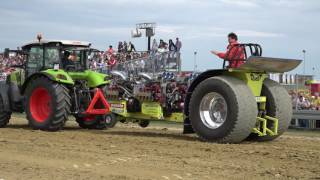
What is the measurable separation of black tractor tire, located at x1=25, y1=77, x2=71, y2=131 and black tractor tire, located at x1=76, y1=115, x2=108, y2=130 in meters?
1.40

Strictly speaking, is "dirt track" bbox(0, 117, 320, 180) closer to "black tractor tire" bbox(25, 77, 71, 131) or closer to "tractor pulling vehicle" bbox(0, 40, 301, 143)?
"tractor pulling vehicle" bbox(0, 40, 301, 143)

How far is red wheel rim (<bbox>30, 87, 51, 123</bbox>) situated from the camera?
12.9 m

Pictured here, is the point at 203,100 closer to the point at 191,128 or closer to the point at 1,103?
the point at 191,128

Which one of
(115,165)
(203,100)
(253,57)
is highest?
(253,57)

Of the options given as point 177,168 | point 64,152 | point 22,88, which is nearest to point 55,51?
point 22,88

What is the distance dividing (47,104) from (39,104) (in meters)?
0.27

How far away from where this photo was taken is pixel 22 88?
13414 millimetres

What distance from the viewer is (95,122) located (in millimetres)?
13891

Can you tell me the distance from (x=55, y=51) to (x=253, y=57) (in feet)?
18.5

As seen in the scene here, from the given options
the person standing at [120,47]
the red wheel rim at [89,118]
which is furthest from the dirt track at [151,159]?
the person standing at [120,47]

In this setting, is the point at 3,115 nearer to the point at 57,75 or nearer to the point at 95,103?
the point at 57,75

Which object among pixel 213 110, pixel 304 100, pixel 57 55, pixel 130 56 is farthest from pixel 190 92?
pixel 130 56

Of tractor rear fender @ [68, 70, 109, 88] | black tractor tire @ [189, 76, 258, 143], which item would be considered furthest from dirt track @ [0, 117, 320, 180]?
tractor rear fender @ [68, 70, 109, 88]

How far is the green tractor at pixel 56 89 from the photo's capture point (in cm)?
1243
